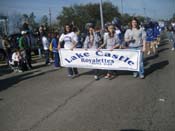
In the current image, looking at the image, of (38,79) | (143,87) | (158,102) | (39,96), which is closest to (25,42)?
(38,79)

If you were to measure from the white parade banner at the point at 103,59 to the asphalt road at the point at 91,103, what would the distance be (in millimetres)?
466

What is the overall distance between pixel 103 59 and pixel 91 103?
10.9 feet

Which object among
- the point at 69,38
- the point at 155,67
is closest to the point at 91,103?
the point at 69,38

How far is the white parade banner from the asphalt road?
47 centimetres

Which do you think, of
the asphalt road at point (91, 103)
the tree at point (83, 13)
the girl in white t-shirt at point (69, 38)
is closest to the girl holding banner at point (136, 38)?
the asphalt road at point (91, 103)

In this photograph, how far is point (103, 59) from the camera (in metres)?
11.0

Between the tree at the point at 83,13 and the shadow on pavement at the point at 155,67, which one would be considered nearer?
the shadow on pavement at the point at 155,67

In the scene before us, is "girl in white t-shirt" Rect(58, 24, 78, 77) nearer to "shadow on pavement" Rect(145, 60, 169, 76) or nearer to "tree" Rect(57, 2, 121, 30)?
"shadow on pavement" Rect(145, 60, 169, 76)

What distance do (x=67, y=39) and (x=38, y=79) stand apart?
6.55 ft

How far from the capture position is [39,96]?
9.13 m

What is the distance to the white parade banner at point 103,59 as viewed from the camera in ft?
34.5

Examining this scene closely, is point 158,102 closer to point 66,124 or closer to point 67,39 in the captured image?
point 66,124

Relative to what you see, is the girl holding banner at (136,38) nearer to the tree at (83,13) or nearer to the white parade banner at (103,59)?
the white parade banner at (103,59)

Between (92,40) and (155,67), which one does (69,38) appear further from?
(155,67)
